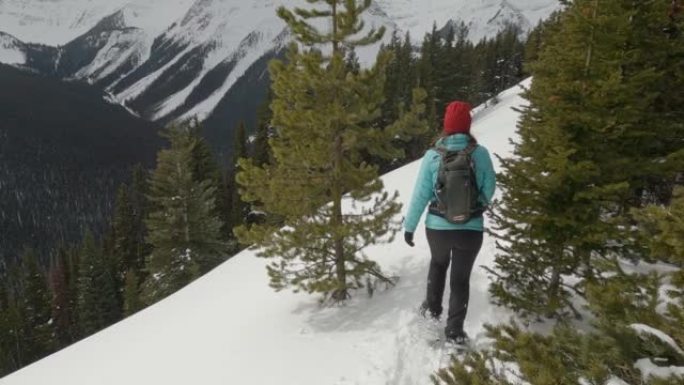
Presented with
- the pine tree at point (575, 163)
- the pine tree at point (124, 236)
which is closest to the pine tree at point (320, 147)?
the pine tree at point (575, 163)

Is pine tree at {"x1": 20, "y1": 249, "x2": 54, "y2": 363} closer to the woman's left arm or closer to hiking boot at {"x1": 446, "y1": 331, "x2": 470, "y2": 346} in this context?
hiking boot at {"x1": 446, "y1": 331, "x2": 470, "y2": 346}

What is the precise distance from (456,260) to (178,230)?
21.6m

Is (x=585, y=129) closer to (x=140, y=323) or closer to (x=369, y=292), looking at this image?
(x=369, y=292)

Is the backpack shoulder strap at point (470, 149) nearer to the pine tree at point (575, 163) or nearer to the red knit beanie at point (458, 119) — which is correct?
the red knit beanie at point (458, 119)

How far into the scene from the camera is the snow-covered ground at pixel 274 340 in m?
6.23

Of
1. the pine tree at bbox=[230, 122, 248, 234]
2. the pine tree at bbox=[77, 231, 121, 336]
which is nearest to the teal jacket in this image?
the pine tree at bbox=[230, 122, 248, 234]

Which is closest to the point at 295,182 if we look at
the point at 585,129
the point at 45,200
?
the point at 585,129

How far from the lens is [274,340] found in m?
7.71

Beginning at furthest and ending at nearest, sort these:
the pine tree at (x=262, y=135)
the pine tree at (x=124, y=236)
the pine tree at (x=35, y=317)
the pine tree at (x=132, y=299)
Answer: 1. the pine tree at (x=35, y=317)
2. the pine tree at (x=124, y=236)
3. the pine tree at (x=262, y=135)
4. the pine tree at (x=132, y=299)

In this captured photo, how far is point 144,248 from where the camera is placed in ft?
163

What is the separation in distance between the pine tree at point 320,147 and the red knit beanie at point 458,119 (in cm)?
226

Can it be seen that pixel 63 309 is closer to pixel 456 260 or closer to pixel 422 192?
pixel 422 192

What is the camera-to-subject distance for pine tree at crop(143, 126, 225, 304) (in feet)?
79.8

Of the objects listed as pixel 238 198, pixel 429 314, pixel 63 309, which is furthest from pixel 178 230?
pixel 63 309
